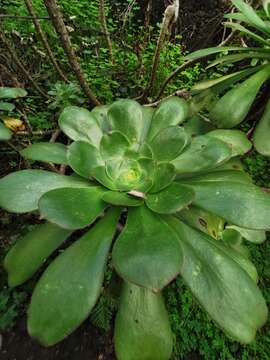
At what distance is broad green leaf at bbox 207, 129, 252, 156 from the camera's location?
2.83 feet

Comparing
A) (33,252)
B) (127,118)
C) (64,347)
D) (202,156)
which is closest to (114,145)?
(127,118)

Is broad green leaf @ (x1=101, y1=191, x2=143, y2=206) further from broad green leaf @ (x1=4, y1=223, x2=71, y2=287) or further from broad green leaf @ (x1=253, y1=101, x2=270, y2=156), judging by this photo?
broad green leaf @ (x1=253, y1=101, x2=270, y2=156)

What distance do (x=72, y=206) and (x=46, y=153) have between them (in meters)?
0.20

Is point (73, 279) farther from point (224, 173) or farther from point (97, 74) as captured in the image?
point (97, 74)

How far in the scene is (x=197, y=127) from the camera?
101 cm

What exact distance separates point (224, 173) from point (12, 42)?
1.54 m

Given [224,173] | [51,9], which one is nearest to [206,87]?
[224,173]

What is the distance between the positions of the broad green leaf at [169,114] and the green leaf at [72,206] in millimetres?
264

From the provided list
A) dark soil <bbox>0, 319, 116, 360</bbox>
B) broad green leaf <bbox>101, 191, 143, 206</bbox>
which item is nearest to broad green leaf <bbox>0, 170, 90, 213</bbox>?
broad green leaf <bbox>101, 191, 143, 206</bbox>

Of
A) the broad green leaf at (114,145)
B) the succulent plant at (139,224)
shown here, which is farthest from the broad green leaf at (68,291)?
the broad green leaf at (114,145)

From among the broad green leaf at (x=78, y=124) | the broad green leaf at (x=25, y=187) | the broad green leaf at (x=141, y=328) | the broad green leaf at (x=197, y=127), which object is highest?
the broad green leaf at (x=78, y=124)

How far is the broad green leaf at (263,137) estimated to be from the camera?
84 cm

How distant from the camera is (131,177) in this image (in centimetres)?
86

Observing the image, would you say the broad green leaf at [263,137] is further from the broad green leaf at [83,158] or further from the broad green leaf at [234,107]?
the broad green leaf at [83,158]
